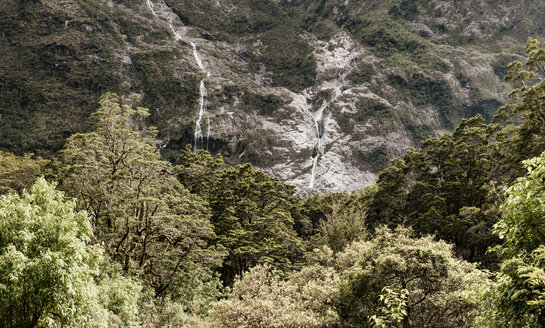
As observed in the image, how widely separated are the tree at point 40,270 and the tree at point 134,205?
1012 cm

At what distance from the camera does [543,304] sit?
5016 millimetres

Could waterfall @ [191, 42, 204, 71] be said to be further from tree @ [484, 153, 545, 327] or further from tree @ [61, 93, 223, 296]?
tree @ [484, 153, 545, 327]

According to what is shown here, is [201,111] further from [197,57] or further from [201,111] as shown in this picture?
[197,57]

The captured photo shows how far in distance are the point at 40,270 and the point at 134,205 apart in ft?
37.1

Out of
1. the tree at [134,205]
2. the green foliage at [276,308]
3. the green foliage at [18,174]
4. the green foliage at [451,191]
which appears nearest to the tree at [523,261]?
the green foliage at [276,308]

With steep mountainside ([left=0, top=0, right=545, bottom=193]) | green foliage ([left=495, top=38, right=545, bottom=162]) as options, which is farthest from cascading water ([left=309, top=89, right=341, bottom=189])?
green foliage ([left=495, top=38, right=545, bottom=162])

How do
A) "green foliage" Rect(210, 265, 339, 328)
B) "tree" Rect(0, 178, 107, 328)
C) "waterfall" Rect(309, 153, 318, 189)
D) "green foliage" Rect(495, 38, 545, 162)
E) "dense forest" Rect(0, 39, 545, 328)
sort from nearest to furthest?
"dense forest" Rect(0, 39, 545, 328)
"tree" Rect(0, 178, 107, 328)
"green foliage" Rect(210, 265, 339, 328)
"green foliage" Rect(495, 38, 545, 162)
"waterfall" Rect(309, 153, 318, 189)

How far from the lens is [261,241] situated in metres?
30.5

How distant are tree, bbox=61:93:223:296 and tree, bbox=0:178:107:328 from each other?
10124 mm

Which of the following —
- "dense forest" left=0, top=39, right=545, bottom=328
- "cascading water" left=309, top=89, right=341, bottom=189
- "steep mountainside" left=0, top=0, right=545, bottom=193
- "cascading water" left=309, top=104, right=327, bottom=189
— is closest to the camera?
"dense forest" left=0, top=39, right=545, bottom=328

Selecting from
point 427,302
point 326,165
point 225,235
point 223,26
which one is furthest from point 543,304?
point 223,26

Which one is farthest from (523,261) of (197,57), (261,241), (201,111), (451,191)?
(197,57)

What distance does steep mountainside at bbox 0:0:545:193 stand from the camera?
115938mm

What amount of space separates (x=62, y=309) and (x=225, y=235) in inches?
812
